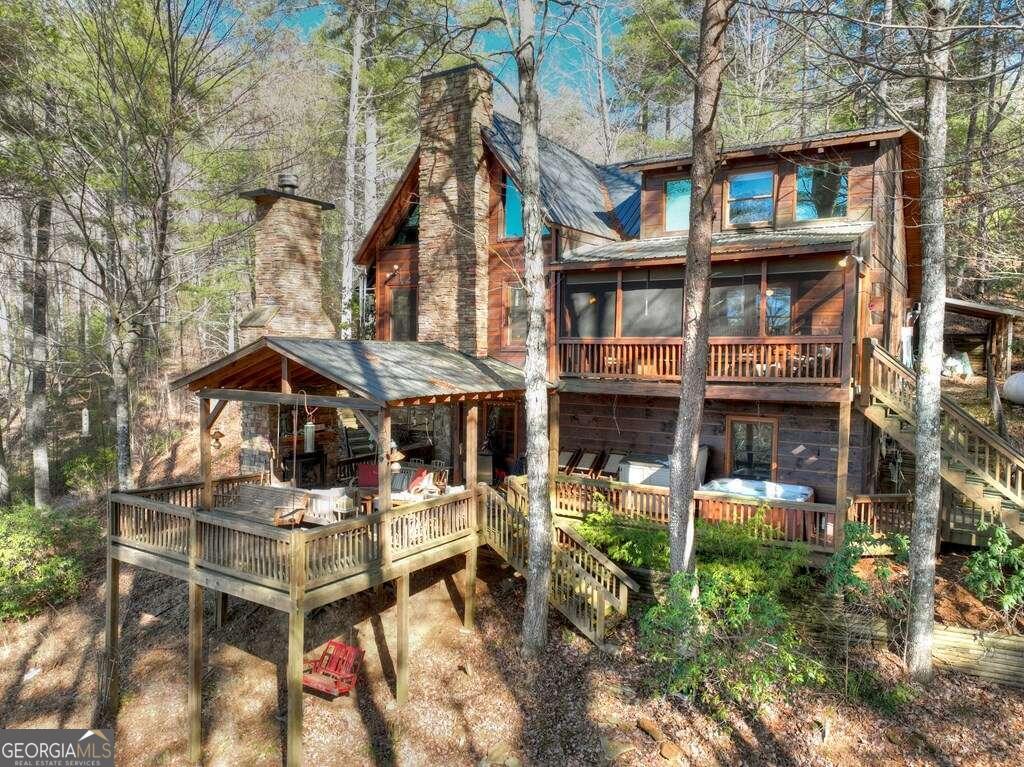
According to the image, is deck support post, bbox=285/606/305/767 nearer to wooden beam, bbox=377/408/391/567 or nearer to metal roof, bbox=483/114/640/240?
wooden beam, bbox=377/408/391/567

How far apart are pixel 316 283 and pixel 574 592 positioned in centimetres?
983

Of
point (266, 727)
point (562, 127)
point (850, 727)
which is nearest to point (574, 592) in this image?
point (850, 727)

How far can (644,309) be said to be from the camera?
47.0 feet

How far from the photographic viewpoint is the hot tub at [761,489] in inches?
470

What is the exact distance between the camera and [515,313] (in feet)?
52.3

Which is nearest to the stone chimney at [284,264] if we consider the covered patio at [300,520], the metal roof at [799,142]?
the covered patio at [300,520]

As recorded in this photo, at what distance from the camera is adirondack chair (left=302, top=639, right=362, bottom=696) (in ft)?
32.6

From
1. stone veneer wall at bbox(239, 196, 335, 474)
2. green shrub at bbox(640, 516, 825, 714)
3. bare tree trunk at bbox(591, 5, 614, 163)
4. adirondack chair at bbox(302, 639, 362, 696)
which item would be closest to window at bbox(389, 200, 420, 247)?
stone veneer wall at bbox(239, 196, 335, 474)

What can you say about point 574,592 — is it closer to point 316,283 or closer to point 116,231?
point 316,283

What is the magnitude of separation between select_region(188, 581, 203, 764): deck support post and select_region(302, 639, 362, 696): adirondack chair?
1647 mm

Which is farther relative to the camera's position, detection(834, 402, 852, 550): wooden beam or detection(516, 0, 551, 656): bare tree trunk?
detection(834, 402, 852, 550): wooden beam

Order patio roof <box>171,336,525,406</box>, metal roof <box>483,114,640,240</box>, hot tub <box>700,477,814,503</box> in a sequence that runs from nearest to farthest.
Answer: patio roof <box>171,336,525,406</box> < hot tub <box>700,477,814,503</box> < metal roof <box>483,114,640,240</box>

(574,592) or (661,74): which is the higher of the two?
(661,74)

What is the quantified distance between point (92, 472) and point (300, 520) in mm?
14468
